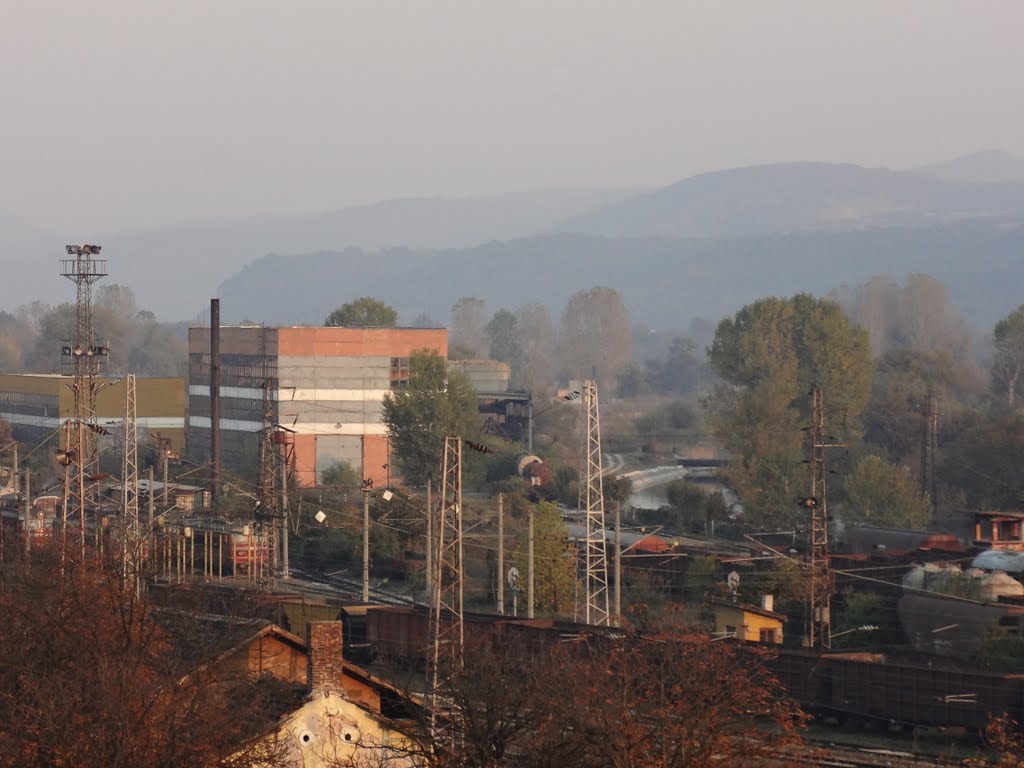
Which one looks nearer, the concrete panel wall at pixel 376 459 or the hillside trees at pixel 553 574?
the hillside trees at pixel 553 574

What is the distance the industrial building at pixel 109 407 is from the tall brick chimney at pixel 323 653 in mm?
58891

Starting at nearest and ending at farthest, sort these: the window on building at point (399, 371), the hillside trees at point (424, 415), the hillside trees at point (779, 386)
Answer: the hillside trees at point (779, 386) < the hillside trees at point (424, 415) < the window on building at point (399, 371)

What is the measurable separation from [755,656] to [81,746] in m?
15.3

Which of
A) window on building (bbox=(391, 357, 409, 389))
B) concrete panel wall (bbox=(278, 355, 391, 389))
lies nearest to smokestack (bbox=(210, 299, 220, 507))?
concrete panel wall (bbox=(278, 355, 391, 389))

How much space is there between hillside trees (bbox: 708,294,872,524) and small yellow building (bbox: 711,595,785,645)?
23.1m

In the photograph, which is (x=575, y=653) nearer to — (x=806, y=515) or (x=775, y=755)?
(x=775, y=755)

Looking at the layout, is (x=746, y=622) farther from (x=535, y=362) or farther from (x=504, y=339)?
(x=504, y=339)

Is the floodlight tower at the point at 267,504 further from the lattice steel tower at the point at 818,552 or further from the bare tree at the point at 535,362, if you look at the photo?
the bare tree at the point at 535,362

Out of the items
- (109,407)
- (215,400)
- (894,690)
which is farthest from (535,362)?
(894,690)

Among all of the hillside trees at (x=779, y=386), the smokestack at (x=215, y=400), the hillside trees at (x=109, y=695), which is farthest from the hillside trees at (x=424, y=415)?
the hillside trees at (x=109, y=695)

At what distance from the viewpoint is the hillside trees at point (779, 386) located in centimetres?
6122

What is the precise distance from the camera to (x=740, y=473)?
214ft

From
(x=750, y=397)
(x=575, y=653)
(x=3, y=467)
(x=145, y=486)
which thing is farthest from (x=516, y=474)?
(x=575, y=653)

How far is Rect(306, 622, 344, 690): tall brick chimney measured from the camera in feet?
60.6
